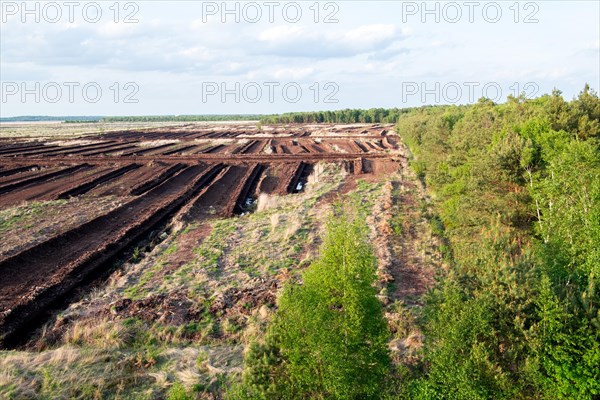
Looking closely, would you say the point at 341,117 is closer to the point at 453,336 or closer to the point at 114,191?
the point at 114,191

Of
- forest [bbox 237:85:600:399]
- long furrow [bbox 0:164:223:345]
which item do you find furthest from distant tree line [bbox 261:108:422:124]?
forest [bbox 237:85:600:399]

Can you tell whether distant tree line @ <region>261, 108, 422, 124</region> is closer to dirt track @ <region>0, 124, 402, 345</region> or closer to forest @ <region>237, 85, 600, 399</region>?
dirt track @ <region>0, 124, 402, 345</region>

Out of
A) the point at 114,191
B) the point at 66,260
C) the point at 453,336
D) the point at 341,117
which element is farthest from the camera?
the point at 341,117

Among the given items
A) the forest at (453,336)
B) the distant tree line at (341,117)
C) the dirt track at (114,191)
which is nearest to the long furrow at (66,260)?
the dirt track at (114,191)

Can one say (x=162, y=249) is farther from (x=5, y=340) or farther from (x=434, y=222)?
(x=434, y=222)

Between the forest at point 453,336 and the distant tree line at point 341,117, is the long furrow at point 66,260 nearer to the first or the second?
the forest at point 453,336

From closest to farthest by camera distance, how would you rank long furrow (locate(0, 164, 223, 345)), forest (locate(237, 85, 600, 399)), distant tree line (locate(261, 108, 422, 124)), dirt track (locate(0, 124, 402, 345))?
forest (locate(237, 85, 600, 399))
long furrow (locate(0, 164, 223, 345))
dirt track (locate(0, 124, 402, 345))
distant tree line (locate(261, 108, 422, 124))

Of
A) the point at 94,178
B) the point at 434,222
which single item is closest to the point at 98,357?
the point at 434,222

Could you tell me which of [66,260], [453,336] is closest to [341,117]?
[66,260]
